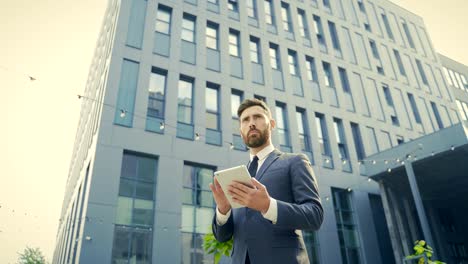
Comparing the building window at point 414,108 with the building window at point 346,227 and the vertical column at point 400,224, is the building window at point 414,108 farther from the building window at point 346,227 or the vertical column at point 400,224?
the building window at point 346,227

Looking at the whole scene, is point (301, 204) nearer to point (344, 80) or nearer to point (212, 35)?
point (212, 35)

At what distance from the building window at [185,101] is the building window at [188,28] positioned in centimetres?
267

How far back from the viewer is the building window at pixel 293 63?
2194 cm

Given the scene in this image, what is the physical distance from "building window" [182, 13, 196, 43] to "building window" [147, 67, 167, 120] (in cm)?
293

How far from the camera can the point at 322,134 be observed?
21016 millimetres

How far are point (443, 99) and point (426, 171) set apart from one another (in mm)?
16383

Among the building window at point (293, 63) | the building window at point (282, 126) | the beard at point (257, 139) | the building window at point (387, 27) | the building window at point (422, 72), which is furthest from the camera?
the building window at point (387, 27)

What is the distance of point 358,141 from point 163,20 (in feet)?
48.5

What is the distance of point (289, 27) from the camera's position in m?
23.7

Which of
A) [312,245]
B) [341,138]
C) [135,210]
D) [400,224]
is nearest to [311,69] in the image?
[341,138]

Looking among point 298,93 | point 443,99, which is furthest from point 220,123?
point 443,99

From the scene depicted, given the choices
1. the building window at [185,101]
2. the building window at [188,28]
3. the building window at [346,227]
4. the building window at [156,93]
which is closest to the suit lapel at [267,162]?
the building window at [156,93]

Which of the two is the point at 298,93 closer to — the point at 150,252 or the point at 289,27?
the point at 289,27

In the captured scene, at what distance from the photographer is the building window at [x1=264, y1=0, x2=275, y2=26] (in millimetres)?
22888
